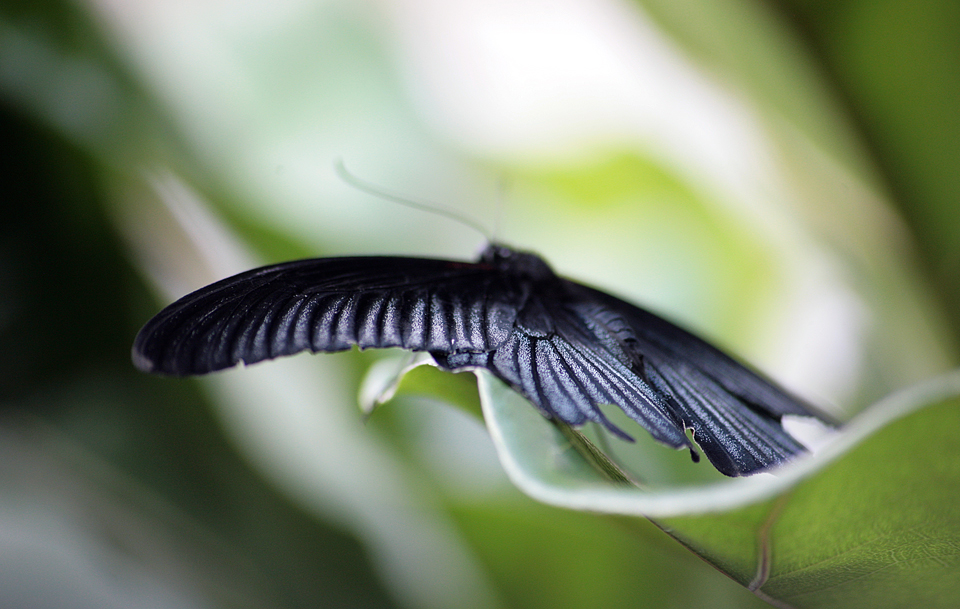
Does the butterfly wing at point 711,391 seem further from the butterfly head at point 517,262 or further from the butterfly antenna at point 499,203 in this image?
the butterfly antenna at point 499,203

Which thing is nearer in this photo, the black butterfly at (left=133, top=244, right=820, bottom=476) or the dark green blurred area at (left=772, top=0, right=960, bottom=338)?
the black butterfly at (left=133, top=244, right=820, bottom=476)

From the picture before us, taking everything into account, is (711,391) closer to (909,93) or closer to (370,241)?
(370,241)

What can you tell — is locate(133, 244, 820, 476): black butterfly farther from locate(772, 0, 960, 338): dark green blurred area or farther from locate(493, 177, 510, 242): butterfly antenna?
locate(772, 0, 960, 338): dark green blurred area

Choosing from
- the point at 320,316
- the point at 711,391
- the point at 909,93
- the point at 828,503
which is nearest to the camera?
the point at 828,503

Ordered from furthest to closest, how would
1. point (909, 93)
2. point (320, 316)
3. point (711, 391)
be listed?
point (909, 93) → point (711, 391) → point (320, 316)

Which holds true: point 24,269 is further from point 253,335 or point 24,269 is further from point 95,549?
point 253,335

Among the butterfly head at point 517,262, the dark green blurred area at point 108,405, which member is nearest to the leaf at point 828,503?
the butterfly head at point 517,262

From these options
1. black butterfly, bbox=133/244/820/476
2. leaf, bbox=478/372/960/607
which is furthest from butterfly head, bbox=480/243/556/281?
leaf, bbox=478/372/960/607

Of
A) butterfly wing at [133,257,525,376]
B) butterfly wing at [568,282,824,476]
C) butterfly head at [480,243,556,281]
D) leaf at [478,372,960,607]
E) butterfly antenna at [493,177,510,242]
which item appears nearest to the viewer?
leaf at [478,372,960,607]

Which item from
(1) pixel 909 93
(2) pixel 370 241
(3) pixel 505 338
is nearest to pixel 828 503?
(3) pixel 505 338
